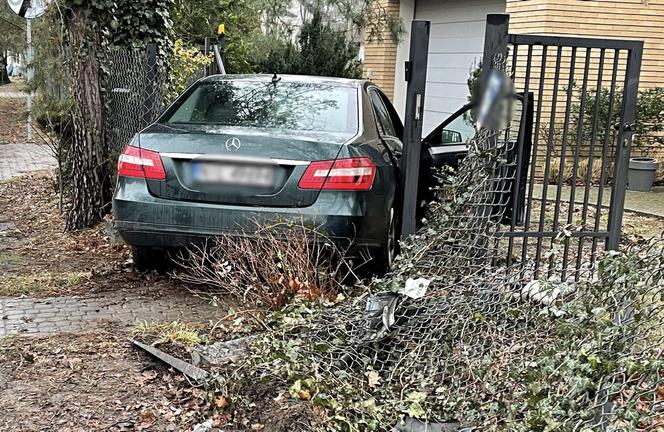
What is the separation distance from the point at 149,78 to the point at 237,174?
113 inches

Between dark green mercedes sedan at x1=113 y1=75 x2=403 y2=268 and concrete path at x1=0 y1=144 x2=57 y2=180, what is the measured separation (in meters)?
Result: 6.58

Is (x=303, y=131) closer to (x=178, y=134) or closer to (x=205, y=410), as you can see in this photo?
(x=178, y=134)

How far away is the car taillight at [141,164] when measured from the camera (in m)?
4.81

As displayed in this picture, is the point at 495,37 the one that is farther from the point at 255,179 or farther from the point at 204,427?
the point at 204,427

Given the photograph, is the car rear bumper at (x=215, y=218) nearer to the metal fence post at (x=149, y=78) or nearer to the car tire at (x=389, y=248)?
the car tire at (x=389, y=248)

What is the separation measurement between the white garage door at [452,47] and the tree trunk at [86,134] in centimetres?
751

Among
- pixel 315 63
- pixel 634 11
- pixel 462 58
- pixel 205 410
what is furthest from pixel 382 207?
pixel 315 63

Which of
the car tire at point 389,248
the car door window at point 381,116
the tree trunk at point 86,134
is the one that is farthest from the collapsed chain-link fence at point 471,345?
the tree trunk at point 86,134

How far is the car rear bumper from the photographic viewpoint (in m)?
4.61

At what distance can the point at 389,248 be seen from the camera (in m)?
5.35

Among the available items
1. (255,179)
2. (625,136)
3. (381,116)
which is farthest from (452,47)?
(255,179)

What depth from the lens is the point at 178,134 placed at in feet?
16.1

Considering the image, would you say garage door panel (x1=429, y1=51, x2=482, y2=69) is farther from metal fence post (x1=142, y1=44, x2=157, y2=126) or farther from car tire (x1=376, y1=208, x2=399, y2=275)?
car tire (x1=376, y1=208, x2=399, y2=275)

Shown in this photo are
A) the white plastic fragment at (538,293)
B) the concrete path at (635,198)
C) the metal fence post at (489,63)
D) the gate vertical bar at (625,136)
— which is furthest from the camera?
the concrete path at (635,198)
